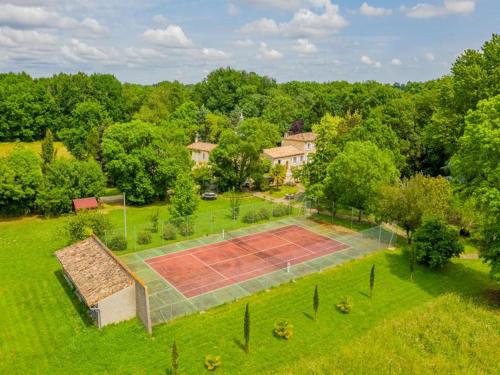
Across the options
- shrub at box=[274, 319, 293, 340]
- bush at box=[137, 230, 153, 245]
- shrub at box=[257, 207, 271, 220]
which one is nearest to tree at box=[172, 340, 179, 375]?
shrub at box=[274, 319, 293, 340]

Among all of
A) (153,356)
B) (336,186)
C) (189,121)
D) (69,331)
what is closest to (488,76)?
(336,186)

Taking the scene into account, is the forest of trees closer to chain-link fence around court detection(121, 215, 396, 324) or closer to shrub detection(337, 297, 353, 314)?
chain-link fence around court detection(121, 215, 396, 324)

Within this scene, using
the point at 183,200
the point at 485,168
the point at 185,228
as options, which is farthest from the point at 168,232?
the point at 485,168

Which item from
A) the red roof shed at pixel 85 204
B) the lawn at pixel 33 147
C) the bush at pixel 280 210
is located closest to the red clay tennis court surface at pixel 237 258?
the bush at pixel 280 210

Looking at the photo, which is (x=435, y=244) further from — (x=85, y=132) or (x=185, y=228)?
(x=85, y=132)

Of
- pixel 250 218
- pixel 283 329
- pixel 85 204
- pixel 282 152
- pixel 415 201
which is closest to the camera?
pixel 283 329

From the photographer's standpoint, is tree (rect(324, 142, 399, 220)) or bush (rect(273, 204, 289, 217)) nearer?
tree (rect(324, 142, 399, 220))
